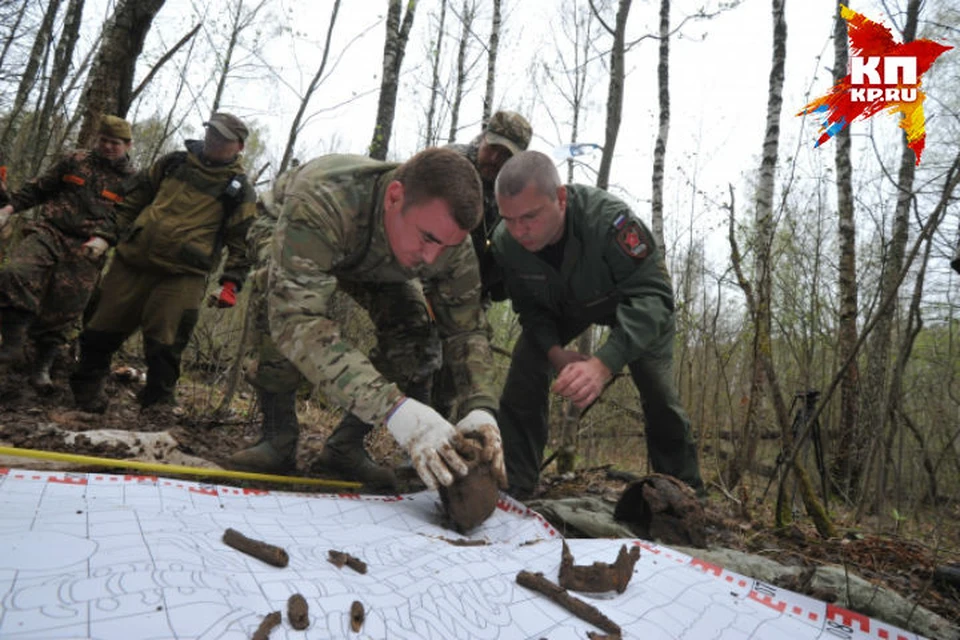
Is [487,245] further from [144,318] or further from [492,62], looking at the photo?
[492,62]

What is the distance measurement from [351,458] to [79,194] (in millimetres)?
2785

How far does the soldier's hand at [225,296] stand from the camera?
315cm

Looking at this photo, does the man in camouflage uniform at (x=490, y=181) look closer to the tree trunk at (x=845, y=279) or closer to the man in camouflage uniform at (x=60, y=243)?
the man in camouflage uniform at (x=60, y=243)

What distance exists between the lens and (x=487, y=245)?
3.14 meters

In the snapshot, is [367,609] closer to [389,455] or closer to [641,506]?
[641,506]

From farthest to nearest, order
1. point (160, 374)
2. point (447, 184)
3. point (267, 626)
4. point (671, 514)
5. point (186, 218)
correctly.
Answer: point (160, 374)
point (186, 218)
point (671, 514)
point (447, 184)
point (267, 626)

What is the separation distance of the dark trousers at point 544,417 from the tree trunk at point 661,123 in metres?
4.26

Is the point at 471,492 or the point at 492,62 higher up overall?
the point at 492,62

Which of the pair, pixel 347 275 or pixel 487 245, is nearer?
pixel 347 275

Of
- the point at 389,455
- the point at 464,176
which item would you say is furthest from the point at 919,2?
the point at 389,455

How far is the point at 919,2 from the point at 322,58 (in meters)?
6.28

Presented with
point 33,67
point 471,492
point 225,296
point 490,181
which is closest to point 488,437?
point 471,492

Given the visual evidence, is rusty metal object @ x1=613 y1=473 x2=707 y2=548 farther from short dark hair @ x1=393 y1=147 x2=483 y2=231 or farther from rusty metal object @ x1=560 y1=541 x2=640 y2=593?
short dark hair @ x1=393 y1=147 x2=483 y2=231

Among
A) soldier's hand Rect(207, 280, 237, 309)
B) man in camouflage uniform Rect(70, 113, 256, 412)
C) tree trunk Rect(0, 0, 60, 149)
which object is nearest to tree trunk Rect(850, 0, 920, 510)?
soldier's hand Rect(207, 280, 237, 309)
